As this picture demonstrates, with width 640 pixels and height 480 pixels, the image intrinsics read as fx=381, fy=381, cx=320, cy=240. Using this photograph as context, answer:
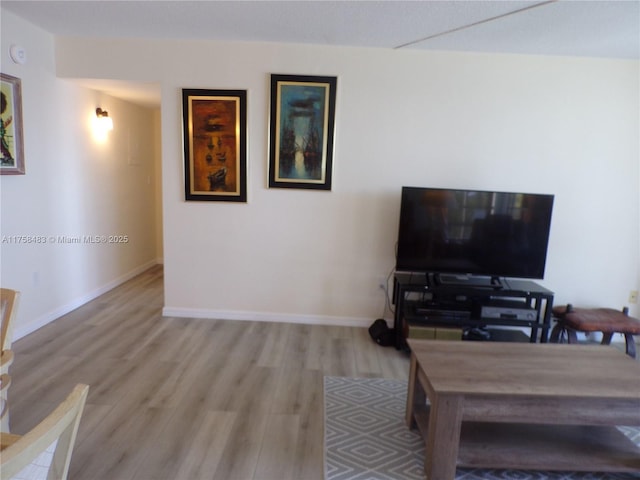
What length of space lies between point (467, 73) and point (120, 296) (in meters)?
4.08

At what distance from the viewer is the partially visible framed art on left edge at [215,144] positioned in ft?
10.9

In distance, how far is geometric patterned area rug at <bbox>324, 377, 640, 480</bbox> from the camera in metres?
1.81

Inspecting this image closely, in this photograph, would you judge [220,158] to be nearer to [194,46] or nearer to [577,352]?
[194,46]

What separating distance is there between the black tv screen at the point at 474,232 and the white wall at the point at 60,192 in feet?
9.93

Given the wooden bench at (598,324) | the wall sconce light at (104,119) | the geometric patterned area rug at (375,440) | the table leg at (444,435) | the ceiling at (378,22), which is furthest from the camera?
the wall sconce light at (104,119)

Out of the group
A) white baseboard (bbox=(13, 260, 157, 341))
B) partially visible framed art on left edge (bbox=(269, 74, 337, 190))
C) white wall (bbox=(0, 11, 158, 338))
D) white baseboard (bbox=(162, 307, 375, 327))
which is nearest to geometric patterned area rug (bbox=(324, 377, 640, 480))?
white baseboard (bbox=(162, 307, 375, 327))

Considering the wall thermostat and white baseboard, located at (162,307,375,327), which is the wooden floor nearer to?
white baseboard, located at (162,307,375,327)

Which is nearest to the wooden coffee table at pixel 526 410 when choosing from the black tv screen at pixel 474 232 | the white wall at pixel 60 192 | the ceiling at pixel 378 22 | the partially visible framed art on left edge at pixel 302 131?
the black tv screen at pixel 474 232

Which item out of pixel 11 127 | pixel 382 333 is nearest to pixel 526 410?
pixel 382 333

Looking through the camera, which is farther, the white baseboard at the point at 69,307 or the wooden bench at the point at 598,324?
the white baseboard at the point at 69,307

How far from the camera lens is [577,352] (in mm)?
2076

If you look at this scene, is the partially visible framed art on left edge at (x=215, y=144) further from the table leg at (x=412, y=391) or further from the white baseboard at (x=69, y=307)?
the table leg at (x=412, y=391)

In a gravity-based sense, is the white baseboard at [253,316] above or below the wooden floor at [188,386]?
above

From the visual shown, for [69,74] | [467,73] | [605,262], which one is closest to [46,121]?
[69,74]
